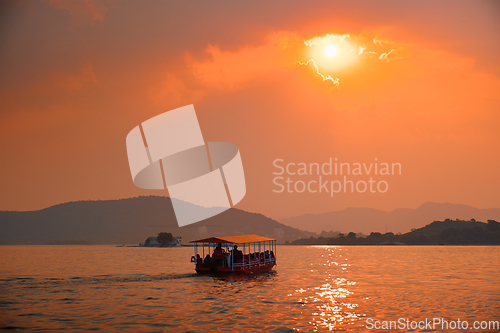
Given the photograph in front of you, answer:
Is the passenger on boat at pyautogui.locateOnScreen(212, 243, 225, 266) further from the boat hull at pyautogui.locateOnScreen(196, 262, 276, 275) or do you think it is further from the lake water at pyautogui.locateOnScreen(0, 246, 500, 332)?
the lake water at pyautogui.locateOnScreen(0, 246, 500, 332)

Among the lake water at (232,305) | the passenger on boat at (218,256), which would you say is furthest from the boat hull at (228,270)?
the lake water at (232,305)

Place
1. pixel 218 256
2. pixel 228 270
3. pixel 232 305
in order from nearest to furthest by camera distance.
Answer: pixel 232 305 < pixel 228 270 < pixel 218 256

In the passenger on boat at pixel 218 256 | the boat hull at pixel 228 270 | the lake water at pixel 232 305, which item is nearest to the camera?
the lake water at pixel 232 305

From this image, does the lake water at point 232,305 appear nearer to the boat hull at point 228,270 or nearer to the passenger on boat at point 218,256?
the boat hull at point 228,270

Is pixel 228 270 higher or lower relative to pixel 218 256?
lower

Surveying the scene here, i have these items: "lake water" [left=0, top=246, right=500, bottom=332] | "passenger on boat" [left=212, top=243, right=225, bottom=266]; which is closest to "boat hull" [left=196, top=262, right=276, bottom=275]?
"passenger on boat" [left=212, top=243, right=225, bottom=266]

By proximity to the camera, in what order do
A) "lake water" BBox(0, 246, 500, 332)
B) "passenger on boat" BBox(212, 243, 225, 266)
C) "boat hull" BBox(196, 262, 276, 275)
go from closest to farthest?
"lake water" BBox(0, 246, 500, 332) → "boat hull" BBox(196, 262, 276, 275) → "passenger on boat" BBox(212, 243, 225, 266)

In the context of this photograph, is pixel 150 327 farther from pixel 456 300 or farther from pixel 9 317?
pixel 456 300

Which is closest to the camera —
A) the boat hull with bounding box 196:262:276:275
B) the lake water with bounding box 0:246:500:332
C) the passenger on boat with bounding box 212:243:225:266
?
the lake water with bounding box 0:246:500:332

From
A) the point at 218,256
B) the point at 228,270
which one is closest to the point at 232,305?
the point at 228,270

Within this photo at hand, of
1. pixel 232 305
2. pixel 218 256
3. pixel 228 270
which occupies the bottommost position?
pixel 232 305

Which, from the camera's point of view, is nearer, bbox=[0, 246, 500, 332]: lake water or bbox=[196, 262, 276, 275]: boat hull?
bbox=[0, 246, 500, 332]: lake water

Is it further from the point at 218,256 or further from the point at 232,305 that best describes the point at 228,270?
the point at 232,305

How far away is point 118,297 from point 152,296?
287cm
